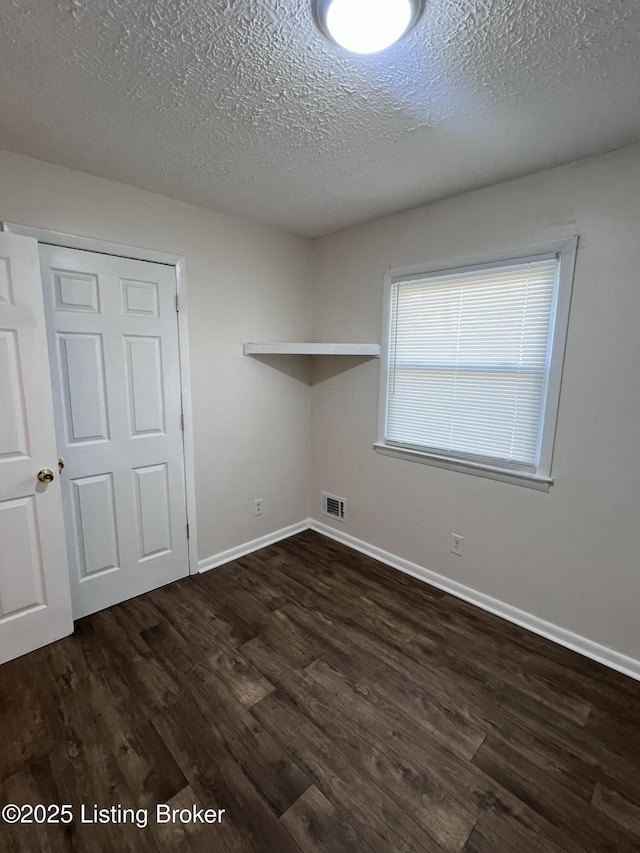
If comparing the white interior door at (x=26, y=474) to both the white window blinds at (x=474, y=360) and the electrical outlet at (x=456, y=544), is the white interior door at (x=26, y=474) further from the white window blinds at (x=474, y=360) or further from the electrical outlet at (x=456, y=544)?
the electrical outlet at (x=456, y=544)

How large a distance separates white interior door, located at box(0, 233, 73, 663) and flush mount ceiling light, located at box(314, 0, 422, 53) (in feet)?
5.12

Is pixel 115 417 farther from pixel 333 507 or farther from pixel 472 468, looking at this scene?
pixel 472 468

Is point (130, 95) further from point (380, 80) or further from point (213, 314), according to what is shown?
point (213, 314)

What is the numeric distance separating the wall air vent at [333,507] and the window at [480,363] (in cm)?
71

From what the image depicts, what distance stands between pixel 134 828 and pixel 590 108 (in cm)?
299

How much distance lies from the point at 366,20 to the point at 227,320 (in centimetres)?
187

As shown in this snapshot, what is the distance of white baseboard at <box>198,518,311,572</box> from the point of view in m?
2.86

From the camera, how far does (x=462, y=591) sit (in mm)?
2527

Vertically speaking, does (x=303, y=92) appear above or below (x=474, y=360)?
above

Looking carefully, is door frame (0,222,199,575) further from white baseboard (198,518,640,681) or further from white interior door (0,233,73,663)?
white baseboard (198,518,640,681)

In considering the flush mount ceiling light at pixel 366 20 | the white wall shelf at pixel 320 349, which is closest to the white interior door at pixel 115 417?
the white wall shelf at pixel 320 349

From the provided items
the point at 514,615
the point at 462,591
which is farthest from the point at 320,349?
the point at 514,615

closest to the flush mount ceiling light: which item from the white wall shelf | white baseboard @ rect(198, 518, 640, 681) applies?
the white wall shelf

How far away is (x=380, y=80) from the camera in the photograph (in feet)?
4.35
